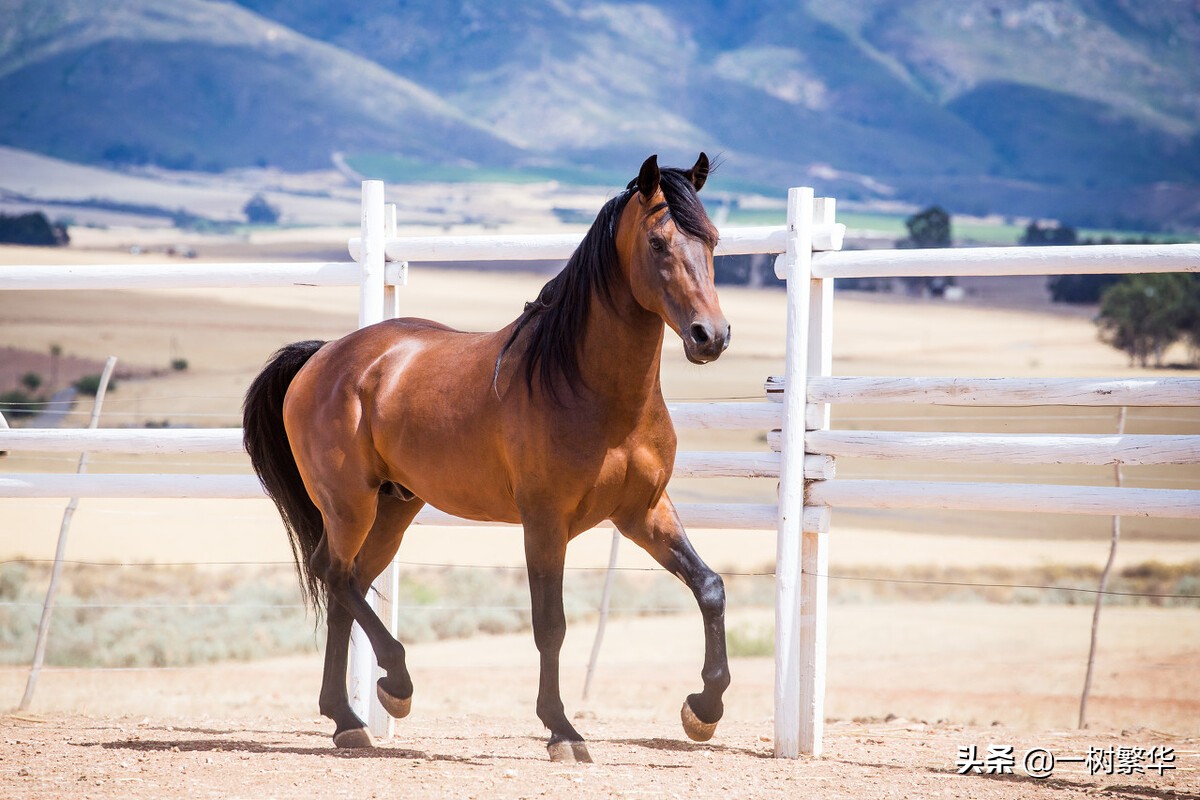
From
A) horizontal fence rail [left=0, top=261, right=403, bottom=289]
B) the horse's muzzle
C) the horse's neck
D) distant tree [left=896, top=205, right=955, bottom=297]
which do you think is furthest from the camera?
distant tree [left=896, top=205, right=955, bottom=297]

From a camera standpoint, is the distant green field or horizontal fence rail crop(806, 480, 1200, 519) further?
the distant green field

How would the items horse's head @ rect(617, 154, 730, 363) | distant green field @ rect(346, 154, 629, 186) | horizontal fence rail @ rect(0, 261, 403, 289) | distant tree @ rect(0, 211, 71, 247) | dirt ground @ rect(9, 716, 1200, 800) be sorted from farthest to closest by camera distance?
distant green field @ rect(346, 154, 629, 186) < distant tree @ rect(0, 211, 71, 247) < horizontal fence rail @ rect(0, 261, 403, 289) < dirt ground @ rect(9, 716, 1200, 800) < horse's head @ rect(617, 154, 730, 363)

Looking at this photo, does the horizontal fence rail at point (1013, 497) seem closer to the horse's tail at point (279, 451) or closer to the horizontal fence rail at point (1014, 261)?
the horizontal fence rail at point (1014, 261)

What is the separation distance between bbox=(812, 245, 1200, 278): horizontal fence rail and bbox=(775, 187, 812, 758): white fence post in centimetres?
12

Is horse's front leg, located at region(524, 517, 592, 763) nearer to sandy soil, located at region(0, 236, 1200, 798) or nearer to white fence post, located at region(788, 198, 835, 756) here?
sandy soil, located at region(0, 236, 1200, 798)

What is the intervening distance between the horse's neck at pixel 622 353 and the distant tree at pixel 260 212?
122 meters

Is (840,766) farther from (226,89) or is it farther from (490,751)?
(226,89)

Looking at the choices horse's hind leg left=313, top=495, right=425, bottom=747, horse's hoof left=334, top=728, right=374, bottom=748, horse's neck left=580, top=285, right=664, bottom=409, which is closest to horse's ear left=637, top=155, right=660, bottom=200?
horse's neck left=580, top=285, right=664, bottom=409

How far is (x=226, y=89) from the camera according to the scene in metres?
197

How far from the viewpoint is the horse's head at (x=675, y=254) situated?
4047 millimetres

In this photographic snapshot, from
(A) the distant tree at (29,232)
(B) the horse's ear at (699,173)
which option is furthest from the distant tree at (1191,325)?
(A) the distant tree at (29,232)

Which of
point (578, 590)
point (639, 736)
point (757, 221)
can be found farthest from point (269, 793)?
point (757, 221)

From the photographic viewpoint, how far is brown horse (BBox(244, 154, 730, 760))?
4.35 m

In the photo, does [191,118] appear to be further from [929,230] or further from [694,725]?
[694,725]
